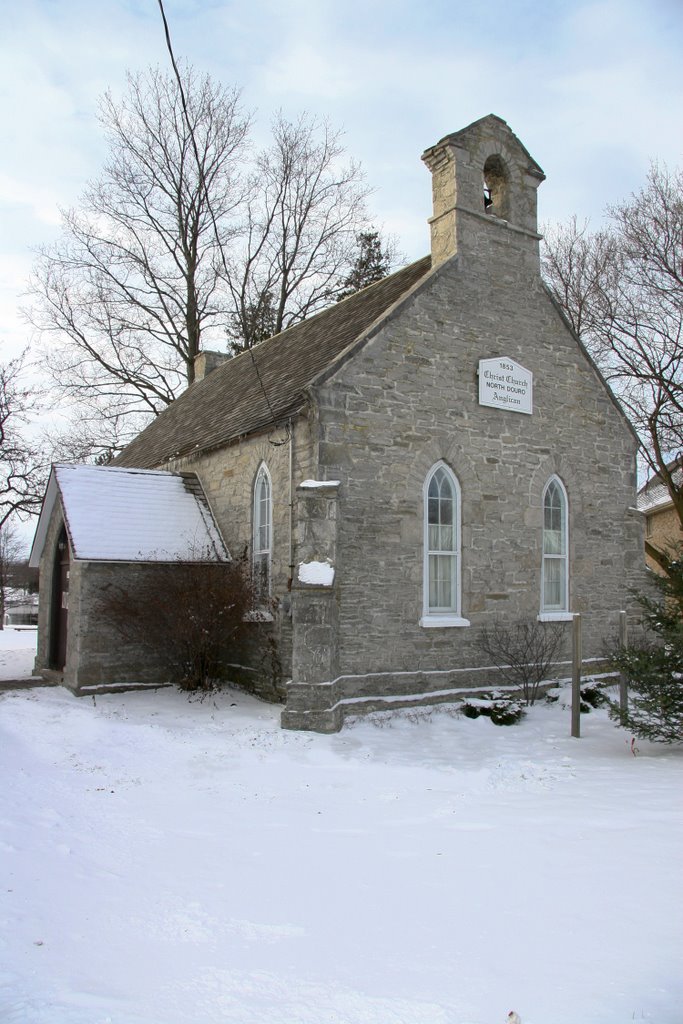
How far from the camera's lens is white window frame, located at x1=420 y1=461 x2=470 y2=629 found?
1304cm

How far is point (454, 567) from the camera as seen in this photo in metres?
13.6

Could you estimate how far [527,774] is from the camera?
9641mm

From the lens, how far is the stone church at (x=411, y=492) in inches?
481

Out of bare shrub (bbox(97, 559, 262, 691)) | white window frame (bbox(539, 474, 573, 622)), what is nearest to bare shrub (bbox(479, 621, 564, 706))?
white window frame (bbox(539, 474, 573, 622))

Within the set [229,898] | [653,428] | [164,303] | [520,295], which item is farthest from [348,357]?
[164,303]

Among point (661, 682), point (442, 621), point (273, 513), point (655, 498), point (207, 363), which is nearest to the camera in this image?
point (661, 682)

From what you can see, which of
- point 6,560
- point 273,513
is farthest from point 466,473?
point 6,560

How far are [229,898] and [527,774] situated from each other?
4846mm

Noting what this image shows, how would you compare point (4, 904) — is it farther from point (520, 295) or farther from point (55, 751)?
point (520, 295)

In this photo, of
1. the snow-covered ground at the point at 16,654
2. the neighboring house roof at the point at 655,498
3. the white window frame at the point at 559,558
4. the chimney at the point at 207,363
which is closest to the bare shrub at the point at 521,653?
the white window frame at the point at 559,558

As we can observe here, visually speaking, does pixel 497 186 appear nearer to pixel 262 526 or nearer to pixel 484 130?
pixel 484 130

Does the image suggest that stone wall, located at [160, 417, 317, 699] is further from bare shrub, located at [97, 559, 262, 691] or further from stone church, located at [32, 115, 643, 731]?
bare shrub, located at [97, 559, 262, 691]

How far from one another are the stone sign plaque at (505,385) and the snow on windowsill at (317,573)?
4435 mm

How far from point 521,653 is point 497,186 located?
8.60m
